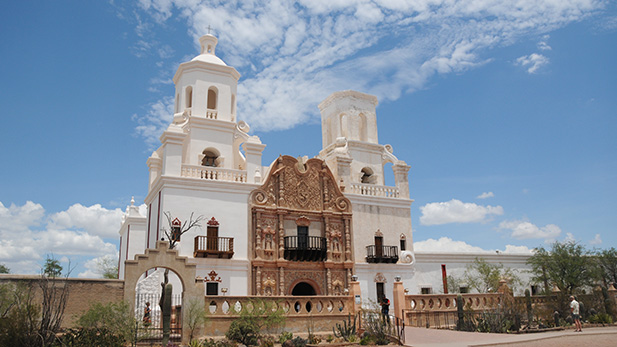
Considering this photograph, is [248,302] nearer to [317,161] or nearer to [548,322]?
[317,161]

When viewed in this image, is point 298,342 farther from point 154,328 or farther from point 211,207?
point 211,207

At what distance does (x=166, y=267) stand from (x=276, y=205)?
1011cm

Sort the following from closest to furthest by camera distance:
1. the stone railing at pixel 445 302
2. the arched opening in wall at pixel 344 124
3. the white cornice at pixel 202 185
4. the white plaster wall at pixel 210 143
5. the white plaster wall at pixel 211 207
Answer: the stone railing at pixel 445 302, the white plaster wall at pixel 211 207, the white cornice at pixel 202 185, the white plaster wall at pixel 210 143, the arched opening in wall at pixel 344 124

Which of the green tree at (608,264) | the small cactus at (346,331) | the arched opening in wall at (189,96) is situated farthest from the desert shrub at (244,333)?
the green tree at (608,264)

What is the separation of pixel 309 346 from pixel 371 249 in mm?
13025

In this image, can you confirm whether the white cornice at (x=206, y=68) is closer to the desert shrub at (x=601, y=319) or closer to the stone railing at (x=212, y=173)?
the stone railing at (x=212, y=173)

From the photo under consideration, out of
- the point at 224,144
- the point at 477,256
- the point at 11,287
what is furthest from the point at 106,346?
the point at 477,256

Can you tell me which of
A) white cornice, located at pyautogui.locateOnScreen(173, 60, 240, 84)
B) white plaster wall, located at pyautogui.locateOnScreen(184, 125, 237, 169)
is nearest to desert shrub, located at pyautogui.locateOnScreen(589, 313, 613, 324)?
white plaster wall, located at pyautogui.locateOnScreen(184, 125, 237, 169)

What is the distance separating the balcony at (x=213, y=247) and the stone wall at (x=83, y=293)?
23.1 feet

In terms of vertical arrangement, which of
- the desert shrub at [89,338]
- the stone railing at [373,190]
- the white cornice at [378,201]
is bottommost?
the desert shrub at [89,338]

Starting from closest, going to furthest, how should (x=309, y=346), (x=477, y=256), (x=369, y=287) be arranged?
(x=309, y=346)
(x=369, y=287)
(x=477, y=256)

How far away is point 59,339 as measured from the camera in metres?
14.1

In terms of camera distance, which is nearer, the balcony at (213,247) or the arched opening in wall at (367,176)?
the balcony at (213,247)

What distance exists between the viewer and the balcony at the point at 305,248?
26.8 m
